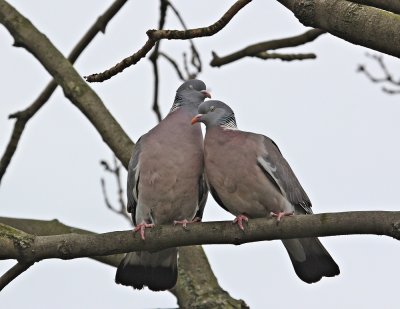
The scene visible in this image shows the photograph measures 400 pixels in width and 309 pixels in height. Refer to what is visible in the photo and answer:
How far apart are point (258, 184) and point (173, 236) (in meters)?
0.92

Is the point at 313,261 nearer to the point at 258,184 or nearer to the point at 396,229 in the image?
the point at 258,184

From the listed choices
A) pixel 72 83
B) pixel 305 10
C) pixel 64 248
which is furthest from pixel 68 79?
pixel 305 10

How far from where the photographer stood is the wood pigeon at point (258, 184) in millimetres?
4711

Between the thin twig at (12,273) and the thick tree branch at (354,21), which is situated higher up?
the thick tree branch at (354,21)

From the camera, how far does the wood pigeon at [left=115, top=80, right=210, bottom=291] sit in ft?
16.1

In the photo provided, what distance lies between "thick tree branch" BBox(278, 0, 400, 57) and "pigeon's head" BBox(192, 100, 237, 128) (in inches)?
75.2

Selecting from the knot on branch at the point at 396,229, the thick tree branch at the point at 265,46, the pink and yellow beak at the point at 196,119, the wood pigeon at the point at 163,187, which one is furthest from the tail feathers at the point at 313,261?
the knot on branch at the point at 396,229

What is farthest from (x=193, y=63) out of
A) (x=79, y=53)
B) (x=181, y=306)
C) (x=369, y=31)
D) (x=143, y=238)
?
(x=369, y=31)

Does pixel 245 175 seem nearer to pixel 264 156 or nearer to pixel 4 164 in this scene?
pixel 264 156

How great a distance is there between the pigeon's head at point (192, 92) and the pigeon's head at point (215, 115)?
0.84ft

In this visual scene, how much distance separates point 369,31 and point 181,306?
2.67 metres

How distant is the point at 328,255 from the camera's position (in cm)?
484

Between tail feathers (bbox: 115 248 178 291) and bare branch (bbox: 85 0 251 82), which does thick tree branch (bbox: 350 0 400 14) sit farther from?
tail feathers (bbox: 115 248 178 291)

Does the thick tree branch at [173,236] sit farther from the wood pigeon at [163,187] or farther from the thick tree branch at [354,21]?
the wood pigeon at [163,187]
